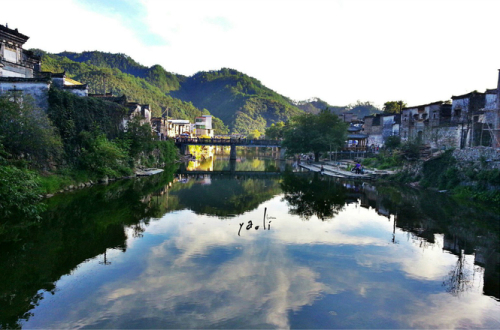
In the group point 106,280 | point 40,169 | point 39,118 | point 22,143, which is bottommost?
point 106,280

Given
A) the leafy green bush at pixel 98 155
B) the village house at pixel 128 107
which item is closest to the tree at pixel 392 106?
the village house at pixel 128 107

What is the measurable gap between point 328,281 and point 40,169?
21077 mm

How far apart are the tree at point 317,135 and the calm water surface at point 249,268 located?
27.1 meters

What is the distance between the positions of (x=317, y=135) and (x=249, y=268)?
39112mm

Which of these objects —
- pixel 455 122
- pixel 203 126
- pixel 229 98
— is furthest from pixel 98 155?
pixel 229 98

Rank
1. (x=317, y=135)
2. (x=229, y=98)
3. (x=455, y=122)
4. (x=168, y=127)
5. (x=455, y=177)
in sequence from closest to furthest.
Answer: (x=455, y=177), (x=455, y=122), (x=317, y=135), (x=168, y=127), (x=229, y=98)

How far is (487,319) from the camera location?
A: 8656 millimetres

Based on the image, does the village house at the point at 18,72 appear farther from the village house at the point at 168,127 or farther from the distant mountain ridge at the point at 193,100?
the distant mountain ridge at the point at 193,100

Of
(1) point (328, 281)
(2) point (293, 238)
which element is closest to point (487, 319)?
(1) point (328, 281)

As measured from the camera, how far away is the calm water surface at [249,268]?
861 centimetres

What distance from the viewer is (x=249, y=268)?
11438 millimetres

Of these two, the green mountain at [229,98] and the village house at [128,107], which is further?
the green mountain at [229,98]

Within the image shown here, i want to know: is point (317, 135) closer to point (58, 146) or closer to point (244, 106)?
point (58, 146)

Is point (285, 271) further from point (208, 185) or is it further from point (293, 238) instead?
point (208, 185)
